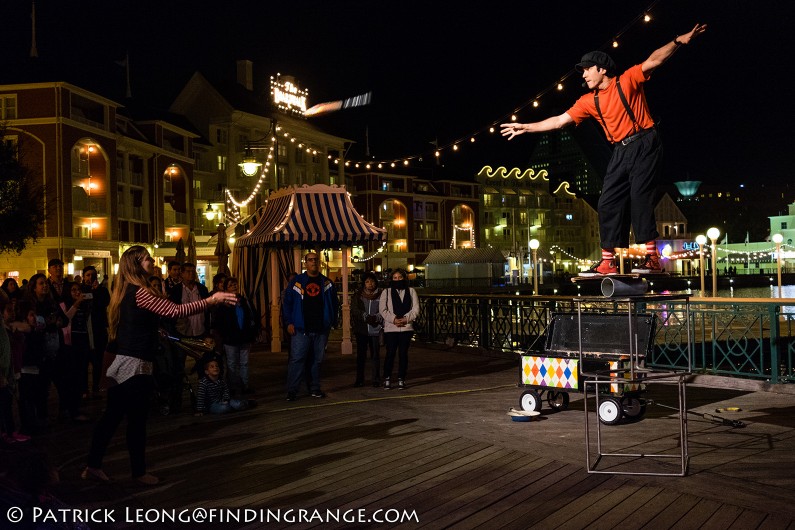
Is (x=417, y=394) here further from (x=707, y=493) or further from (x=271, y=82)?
(x=271, y=82)

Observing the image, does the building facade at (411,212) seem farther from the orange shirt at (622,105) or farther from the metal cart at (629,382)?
the orange shirt at (622,105)

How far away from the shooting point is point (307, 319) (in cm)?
980

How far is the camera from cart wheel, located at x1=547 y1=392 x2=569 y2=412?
8578 mm

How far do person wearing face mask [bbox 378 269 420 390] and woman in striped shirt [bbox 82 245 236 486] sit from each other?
16.6ft

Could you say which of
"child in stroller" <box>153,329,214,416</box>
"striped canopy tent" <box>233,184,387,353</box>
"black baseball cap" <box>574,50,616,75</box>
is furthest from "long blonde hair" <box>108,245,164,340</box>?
"striped canopy tent" <box>233,184,387,353</box>

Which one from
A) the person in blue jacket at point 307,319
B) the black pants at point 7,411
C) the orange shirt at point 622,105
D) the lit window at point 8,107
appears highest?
the lit window at point 8,107

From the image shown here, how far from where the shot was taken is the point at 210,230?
51031 millimetres

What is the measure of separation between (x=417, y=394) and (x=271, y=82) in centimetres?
4556

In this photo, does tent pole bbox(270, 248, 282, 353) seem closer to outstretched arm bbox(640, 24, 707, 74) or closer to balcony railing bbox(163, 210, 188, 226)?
outstretched arm bbox(640, 24, 707, 74)

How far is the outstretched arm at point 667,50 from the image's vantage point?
206 inches

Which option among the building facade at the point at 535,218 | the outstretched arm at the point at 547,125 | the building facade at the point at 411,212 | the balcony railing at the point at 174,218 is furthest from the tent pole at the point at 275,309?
the building facade at the point at 535,218

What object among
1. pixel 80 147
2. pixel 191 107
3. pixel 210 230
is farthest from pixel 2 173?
pixel 191 107

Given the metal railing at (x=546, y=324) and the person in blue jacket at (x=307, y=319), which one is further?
the metal railing at (x=546, y=324)

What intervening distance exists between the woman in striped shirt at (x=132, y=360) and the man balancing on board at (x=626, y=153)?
307cm
